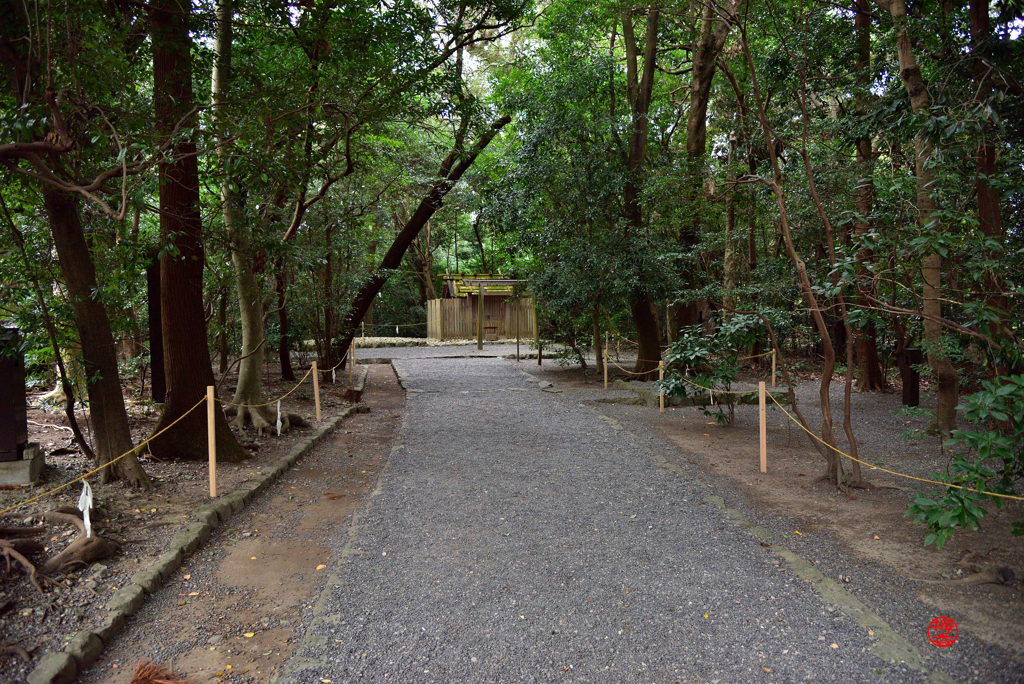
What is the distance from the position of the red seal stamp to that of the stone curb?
4154 mm

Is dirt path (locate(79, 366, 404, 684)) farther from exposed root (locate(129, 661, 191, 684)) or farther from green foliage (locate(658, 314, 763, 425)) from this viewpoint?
green foliage (locate(658, 314, 763, 425))

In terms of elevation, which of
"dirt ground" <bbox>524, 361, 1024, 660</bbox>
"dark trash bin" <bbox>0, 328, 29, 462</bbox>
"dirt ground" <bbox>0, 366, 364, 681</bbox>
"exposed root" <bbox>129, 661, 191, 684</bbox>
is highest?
"dark trash bin" <bbox>0, 328, 29, 462</bbox>

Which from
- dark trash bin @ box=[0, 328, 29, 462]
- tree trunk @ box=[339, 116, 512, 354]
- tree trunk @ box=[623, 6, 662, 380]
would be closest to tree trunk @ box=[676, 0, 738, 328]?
tree trunk @ box=[623, 6, 662, 380]

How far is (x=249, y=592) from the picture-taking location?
420cm

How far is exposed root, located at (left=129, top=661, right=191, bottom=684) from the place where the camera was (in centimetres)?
310

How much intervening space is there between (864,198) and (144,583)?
33.6 feet

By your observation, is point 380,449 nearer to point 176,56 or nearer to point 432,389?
point 176,56

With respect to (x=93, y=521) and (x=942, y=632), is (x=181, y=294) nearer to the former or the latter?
(x=93, y=521)

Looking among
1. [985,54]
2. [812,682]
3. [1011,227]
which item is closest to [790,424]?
[1011,227]

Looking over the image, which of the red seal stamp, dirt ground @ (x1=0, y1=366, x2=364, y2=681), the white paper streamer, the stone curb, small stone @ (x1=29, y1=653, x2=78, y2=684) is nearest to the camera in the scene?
small stone @ (x1=29, y1=653, x2=78, y2=684)

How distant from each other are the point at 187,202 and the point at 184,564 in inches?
157

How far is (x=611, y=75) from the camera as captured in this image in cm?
1318

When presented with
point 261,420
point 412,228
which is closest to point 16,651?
point 261,420

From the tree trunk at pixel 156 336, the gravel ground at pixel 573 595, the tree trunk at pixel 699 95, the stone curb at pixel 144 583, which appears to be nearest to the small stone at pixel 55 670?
the stone curb at pixel 144 583
